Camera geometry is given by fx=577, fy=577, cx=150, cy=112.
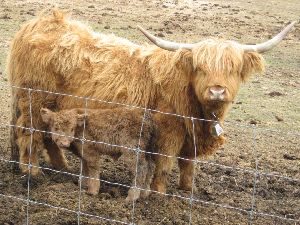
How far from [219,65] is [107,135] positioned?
127 cm

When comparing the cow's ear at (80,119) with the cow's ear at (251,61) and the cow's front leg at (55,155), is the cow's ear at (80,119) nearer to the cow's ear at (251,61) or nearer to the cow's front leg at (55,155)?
the cow's front leg at (55,155)

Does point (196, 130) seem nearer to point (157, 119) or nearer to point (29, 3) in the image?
point (157, 119)

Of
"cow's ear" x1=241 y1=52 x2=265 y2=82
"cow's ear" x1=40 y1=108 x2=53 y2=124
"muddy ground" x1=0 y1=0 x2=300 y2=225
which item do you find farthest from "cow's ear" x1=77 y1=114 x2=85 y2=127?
"cow's ear" x1=241 y1=52 x2=265 y2=82

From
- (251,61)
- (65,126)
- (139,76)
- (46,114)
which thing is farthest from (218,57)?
(46,114)

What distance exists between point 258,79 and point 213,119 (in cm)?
600

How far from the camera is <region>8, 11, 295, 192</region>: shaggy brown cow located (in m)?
5.31

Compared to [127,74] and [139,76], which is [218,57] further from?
[127,74]

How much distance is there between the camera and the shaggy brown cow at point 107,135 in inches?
217

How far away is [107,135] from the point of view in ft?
18.2

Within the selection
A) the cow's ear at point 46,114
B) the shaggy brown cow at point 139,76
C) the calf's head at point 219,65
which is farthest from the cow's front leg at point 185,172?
the cow's ear at point 46,114

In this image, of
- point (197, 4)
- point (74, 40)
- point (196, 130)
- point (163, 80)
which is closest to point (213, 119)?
point (196, 130)

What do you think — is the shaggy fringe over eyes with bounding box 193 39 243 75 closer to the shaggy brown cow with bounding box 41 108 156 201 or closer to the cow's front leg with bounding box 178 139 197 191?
the shaggy brown cow with bounding box 41 108 156 201

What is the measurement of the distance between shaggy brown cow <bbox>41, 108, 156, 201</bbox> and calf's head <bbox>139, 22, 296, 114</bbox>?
66cm

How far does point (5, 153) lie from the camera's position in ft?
23.1
